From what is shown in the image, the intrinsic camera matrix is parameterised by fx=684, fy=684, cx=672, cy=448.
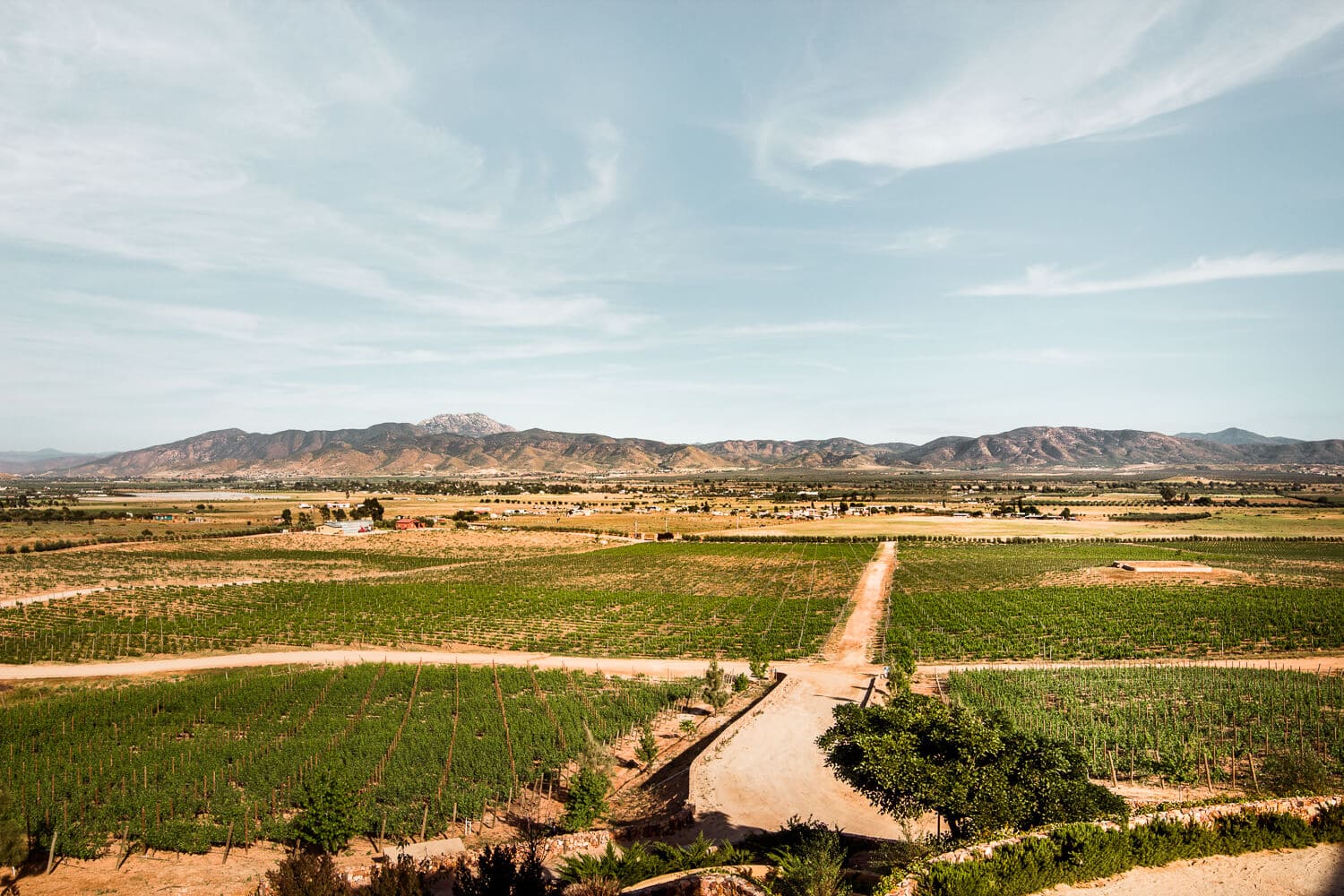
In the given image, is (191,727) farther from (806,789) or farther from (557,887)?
(806,789)

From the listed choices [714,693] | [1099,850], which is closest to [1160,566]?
[714,693]

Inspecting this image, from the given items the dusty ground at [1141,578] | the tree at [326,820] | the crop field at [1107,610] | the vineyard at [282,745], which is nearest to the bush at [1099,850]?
the vineyard at [282,745]

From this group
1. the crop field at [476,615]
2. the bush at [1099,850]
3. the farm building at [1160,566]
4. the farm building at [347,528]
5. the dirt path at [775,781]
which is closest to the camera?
the bush at [1099,850]

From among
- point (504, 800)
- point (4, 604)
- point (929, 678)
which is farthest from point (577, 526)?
point (504, 800)

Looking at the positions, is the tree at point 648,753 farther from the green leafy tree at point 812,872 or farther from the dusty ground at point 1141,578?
the dusty ground at point 1141,578

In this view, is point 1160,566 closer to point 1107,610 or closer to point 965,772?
point 1107,610
